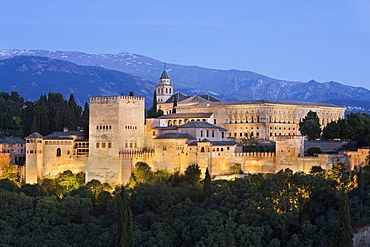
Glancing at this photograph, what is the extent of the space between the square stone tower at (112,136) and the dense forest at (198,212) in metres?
2.84

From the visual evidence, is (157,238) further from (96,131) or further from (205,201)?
(96,131)

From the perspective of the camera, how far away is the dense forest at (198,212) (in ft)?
114

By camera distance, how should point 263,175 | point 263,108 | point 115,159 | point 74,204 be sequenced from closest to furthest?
point 74,204
point 263,175
point 115,159
point 263,108

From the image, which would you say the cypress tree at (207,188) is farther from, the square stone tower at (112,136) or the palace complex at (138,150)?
the square stone tower at (112,136)

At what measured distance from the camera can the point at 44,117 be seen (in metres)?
62.5

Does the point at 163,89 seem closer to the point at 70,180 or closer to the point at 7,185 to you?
the point at 70,180

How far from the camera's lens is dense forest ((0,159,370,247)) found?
34.6 metres

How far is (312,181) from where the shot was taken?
39.9 meters

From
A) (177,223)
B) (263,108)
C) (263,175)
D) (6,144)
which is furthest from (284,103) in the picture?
(177,223)

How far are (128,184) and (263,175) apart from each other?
10.6 metres

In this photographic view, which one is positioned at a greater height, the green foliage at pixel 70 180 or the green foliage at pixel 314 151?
the green foliage at pixel 314 151

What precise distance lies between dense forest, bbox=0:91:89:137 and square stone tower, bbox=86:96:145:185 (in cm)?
570

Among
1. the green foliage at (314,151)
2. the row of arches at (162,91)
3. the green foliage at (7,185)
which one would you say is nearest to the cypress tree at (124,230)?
the green foliage at (7,185)

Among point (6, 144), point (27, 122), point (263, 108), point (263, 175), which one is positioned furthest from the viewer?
point (263, 108)
